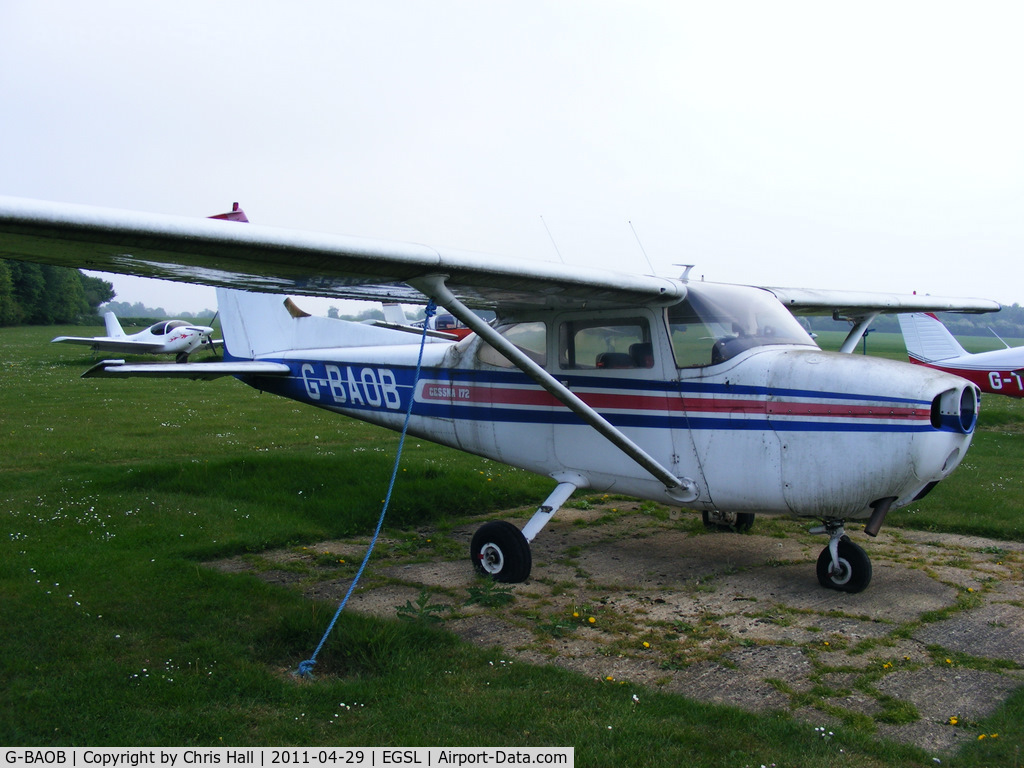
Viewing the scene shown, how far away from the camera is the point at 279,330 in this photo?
9.19 m

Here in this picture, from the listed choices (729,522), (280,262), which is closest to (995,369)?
(729,522)

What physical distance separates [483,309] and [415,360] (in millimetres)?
939

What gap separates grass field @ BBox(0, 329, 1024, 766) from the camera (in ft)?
11.5

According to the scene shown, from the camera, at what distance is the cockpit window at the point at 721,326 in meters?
5.79

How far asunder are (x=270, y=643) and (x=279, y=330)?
5.26 m

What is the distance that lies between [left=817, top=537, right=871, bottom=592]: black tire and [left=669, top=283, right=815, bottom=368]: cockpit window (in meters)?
1.60

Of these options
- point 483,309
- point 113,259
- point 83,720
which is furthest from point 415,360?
point 83,720

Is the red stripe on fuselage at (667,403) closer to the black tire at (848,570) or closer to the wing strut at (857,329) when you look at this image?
the black tire at (848,570)

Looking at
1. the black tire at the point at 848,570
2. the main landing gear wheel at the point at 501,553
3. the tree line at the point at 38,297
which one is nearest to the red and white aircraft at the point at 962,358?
the black tire at the point at 848,570

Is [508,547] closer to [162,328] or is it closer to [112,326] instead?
[112,326]

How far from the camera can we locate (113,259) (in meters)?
4.31

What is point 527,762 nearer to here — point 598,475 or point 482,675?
point 482,675

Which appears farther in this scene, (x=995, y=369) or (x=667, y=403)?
(x=995, y=369)

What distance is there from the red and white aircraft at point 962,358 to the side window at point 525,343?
11.1 metres
